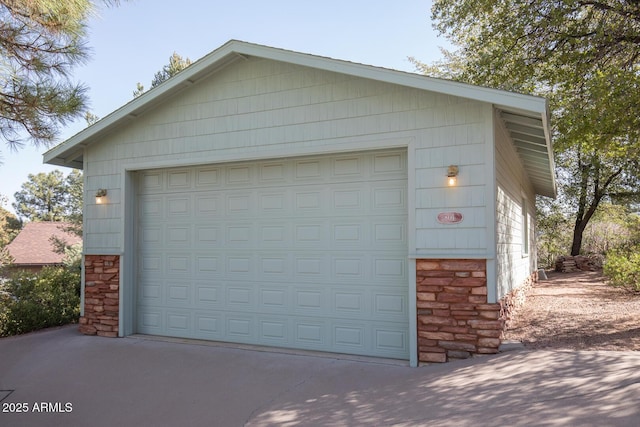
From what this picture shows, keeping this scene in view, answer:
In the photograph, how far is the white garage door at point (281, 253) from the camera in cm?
578

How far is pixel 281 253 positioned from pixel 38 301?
5029mm

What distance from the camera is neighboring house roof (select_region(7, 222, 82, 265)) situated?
2151 centimetres

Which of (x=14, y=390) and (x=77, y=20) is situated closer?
(x=14, y=390)

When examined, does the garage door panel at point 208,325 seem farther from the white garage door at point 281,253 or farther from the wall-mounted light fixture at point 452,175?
the wall-mounted light fixture at point 452,175

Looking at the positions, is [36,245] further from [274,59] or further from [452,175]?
[452,175]

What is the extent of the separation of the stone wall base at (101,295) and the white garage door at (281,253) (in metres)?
0.35

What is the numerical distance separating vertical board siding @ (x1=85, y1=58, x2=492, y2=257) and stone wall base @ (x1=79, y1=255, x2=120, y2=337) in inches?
9.1

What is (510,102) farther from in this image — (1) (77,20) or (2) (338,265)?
(1) (77,20)

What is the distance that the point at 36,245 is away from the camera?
22516 mm

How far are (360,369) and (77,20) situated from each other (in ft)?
17.0

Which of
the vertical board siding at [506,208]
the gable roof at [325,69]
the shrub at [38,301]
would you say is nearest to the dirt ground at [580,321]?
the vertical board siding at [506,208]

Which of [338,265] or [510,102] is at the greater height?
[510,102]

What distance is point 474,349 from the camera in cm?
506

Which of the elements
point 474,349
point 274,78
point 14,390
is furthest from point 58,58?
point 474,349
